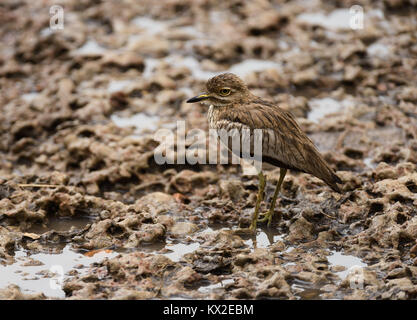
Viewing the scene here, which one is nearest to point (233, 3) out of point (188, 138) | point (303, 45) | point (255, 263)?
point (303, 45)

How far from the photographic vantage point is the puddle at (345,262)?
4.90 meters

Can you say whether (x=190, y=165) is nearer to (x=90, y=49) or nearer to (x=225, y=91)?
(x=225, y=91)

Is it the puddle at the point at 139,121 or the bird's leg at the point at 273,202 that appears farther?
the puddle at the point at 139,121

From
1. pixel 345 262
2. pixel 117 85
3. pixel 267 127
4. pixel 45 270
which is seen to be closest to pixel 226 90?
pixel 267 127

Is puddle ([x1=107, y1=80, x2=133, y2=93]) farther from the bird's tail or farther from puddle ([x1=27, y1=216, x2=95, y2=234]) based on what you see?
the bird's tail

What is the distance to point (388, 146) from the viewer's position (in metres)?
6.94

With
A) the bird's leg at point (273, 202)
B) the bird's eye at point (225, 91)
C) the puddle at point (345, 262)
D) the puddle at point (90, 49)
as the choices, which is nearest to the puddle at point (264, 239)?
the bird's leg at point (273, 202)

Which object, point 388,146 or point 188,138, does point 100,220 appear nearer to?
point 188,138

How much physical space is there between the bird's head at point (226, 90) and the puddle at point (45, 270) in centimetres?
169

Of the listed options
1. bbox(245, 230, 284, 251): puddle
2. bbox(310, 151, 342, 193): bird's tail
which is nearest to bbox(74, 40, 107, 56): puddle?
bbox(245, 230, 284, 251): puddle

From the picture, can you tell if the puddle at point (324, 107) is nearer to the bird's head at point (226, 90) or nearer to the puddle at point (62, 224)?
the bird's head at point (226, 90)

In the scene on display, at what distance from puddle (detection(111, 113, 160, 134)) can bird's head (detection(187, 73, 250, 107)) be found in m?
1.70

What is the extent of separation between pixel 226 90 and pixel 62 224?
191 centimetres
